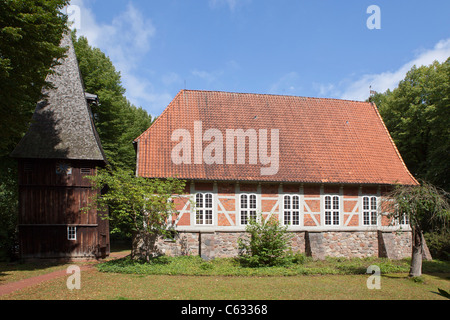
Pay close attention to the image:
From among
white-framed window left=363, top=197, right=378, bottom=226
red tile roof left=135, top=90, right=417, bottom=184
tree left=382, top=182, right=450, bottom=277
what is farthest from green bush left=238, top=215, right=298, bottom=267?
white-framed window left=363, top=197, right=378, bottom=226

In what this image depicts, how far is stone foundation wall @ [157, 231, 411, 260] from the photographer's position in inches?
643

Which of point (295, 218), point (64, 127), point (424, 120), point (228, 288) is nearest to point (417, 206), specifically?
point (295, 218)

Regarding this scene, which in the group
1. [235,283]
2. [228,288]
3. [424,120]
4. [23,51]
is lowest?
[235,283]

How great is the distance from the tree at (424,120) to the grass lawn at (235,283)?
29.9ft

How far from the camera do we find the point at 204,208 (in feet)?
55.2

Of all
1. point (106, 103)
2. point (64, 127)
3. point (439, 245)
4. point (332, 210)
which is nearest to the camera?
point (332, 210)

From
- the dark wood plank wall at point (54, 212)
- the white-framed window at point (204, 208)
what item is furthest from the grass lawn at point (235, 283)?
the dark wood plank wall at point (54, 212)

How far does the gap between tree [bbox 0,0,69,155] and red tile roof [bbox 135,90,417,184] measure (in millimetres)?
5664

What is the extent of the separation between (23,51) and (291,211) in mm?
13853

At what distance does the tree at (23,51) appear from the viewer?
1172 cm

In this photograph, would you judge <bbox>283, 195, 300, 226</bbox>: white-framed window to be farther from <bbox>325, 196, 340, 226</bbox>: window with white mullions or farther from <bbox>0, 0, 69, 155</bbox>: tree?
<bbox>0, 0, 69, 155</bbox>: tree

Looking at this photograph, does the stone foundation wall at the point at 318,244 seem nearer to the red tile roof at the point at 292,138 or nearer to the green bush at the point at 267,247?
the green bush at the point at 267,247

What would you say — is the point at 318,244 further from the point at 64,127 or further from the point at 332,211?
the point at 64,127
